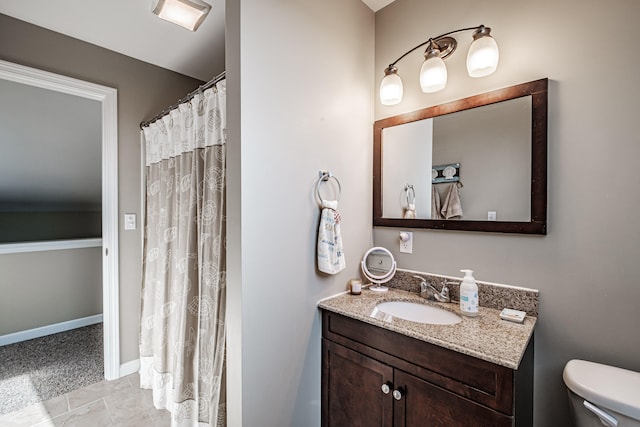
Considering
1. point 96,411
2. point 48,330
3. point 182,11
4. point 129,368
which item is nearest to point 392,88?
point 182,11

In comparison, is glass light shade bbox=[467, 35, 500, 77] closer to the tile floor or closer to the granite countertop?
the granite countertop

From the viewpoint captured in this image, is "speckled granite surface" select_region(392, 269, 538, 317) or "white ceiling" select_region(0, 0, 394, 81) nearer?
"speckled granite surface" select_region(392, 269, 538, 317)

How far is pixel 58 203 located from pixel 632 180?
4870 millimetres

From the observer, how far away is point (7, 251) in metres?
2.61

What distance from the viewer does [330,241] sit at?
1333 millimetres

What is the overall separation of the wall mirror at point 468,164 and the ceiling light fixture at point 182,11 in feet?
3.99

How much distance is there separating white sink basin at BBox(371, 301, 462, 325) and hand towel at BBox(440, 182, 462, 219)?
1.55 ft

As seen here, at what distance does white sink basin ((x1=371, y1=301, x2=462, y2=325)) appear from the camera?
4.13 ft

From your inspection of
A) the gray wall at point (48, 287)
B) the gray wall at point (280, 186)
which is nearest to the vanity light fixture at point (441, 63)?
the gray wall at point (280, 186)

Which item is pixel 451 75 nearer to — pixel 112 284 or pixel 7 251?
pixel 112 284

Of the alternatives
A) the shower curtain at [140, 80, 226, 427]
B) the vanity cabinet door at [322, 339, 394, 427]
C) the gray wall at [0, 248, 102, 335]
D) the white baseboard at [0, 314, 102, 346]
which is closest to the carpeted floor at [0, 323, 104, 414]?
the white baseboard at [0, 314, 102, 346]

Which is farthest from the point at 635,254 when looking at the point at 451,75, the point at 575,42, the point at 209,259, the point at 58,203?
the point at 58,203

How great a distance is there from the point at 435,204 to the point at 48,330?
3883mm

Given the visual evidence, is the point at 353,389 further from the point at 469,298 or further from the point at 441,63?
the point at 441,63
